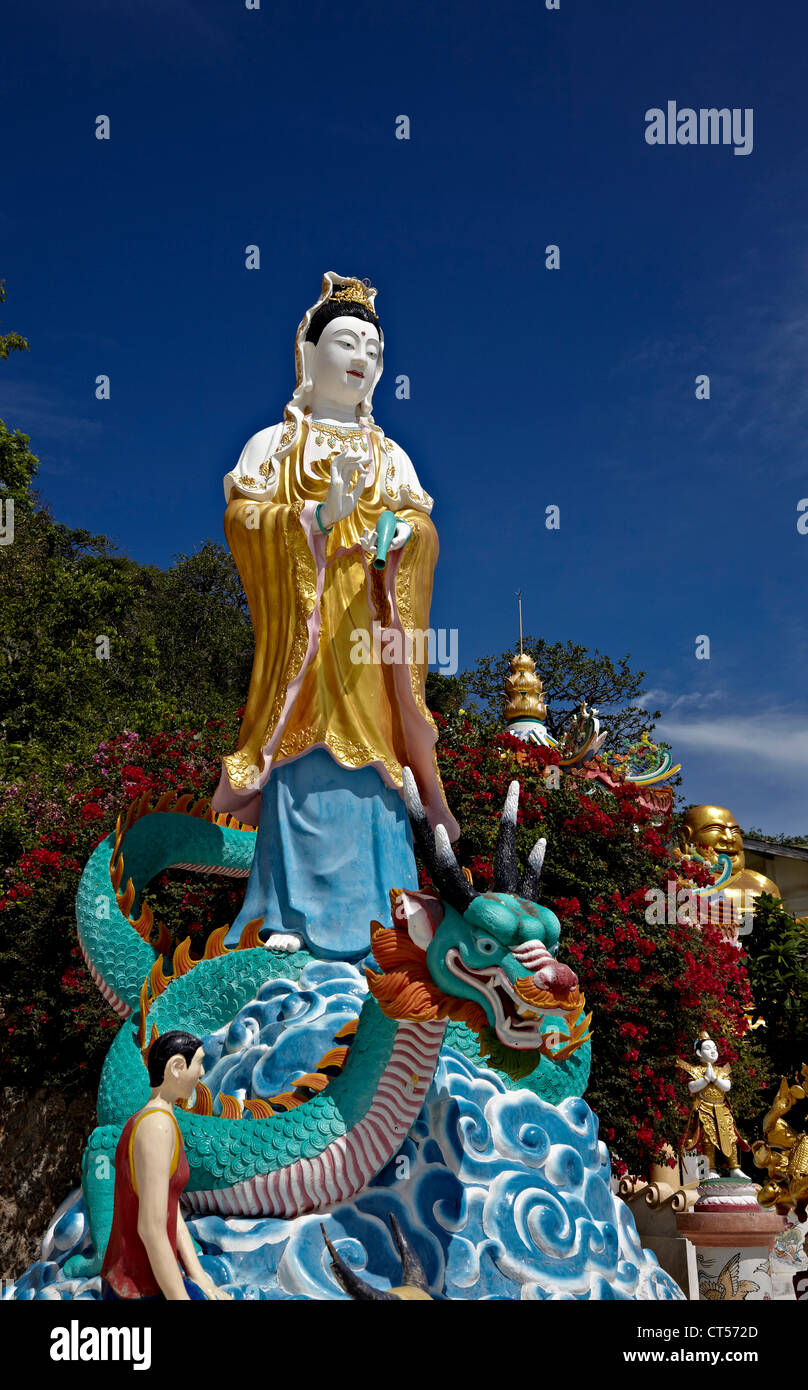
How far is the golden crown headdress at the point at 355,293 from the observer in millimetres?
6910

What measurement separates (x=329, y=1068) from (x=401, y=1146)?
0.55 meters

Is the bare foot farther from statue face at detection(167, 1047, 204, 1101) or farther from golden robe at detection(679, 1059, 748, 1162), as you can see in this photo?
golden robe at detection(679, 1059, 748, 1162)

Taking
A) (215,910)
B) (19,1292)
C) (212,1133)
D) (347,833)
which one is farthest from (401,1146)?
(215,910)

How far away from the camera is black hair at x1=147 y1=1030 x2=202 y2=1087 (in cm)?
337

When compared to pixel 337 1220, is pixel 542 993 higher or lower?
higher

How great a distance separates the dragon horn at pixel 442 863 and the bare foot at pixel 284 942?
5.60 feet

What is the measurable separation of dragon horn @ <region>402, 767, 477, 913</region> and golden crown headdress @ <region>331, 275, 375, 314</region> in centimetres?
391

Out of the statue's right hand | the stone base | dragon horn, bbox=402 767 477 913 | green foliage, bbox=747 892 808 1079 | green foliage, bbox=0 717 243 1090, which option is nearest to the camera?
dragon horn, bbox=402 767 477 913

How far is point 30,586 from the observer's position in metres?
14.1

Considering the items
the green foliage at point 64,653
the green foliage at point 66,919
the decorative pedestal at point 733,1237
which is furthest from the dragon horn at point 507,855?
the green foliage at point 64,653

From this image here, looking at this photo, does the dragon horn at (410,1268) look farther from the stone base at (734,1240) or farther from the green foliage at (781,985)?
the green foliage at (781,985)

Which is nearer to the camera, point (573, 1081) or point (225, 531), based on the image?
point (573, 1081)

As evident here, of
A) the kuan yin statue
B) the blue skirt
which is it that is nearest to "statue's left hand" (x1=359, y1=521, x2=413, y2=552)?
the kuan yin statue
